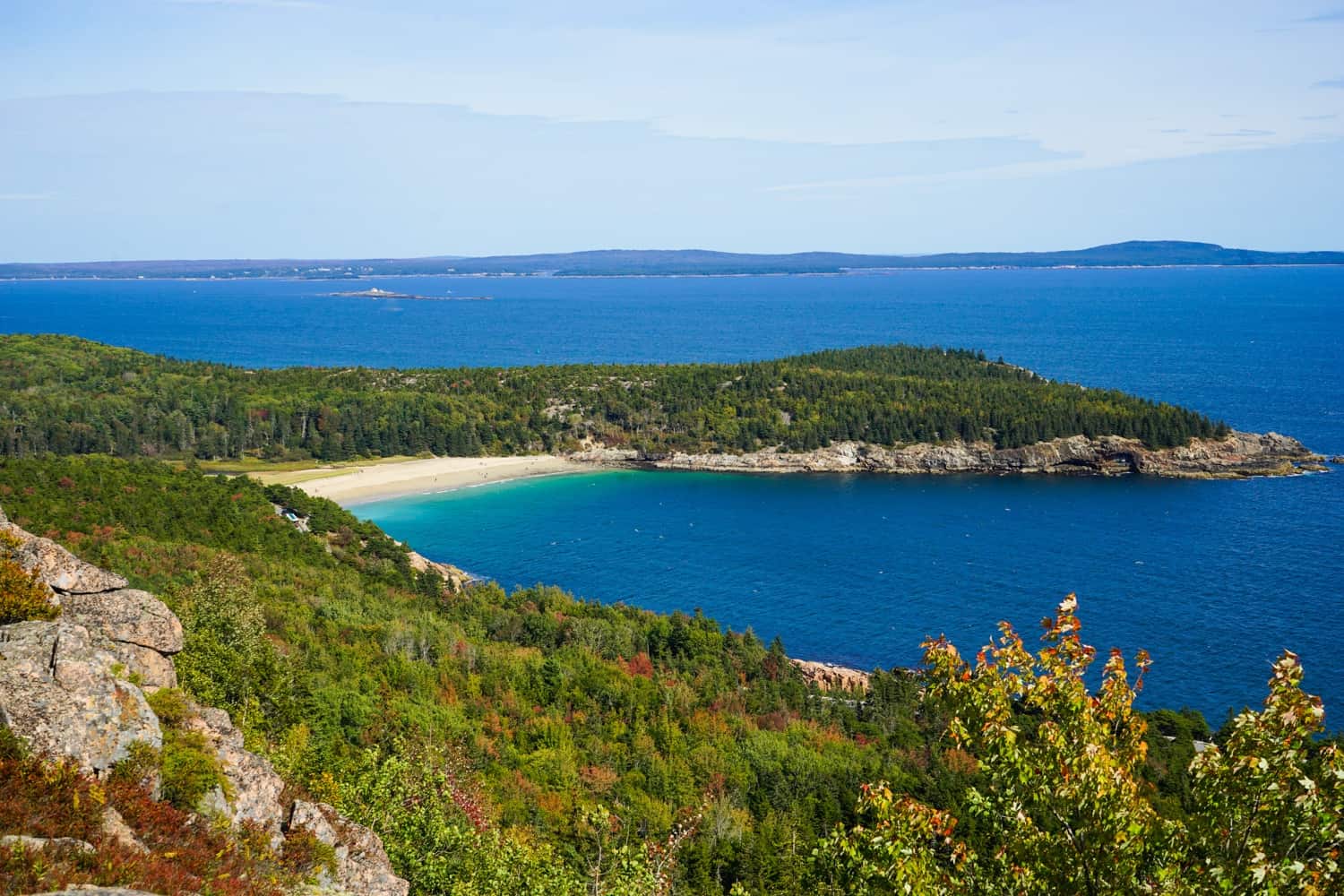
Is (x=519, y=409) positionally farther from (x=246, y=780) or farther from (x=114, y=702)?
(x=114, y=702)

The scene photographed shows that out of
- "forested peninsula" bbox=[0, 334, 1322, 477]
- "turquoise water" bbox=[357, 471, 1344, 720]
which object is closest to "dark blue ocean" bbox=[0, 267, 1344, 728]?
"turquoise water" bbox=[357, 471, 1344, 720]

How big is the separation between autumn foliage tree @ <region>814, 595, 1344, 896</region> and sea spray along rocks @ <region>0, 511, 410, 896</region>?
860cm

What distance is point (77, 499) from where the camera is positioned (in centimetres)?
4959

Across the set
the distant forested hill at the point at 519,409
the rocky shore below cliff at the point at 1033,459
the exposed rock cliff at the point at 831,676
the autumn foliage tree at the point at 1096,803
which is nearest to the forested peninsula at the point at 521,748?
the autumn foliage tree at the point at 1096,803

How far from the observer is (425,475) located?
95.9 metres

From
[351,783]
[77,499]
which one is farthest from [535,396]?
[351,783]

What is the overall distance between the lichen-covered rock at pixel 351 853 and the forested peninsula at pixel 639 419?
86371 millimetres

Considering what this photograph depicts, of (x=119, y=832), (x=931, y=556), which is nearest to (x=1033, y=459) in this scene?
(x=931, y=556)

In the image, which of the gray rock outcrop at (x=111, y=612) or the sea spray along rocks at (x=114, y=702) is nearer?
the sea spray along rocks at (x=114, y=702)

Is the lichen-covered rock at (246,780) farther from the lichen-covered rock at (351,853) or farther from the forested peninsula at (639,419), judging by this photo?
the forested peninsula at (639,419)

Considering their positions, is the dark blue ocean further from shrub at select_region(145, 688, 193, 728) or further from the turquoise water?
shrub at select_region(145, 688, 193, 728)

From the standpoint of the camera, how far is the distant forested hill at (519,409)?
101 meters

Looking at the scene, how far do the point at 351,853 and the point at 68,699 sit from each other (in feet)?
16.9

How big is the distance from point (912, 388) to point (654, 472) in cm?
3208
